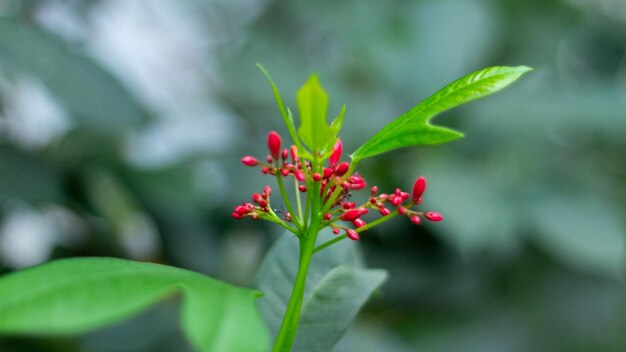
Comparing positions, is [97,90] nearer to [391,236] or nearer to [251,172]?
[251,172]

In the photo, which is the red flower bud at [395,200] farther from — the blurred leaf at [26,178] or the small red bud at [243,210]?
the blurred leaf at [26,178]

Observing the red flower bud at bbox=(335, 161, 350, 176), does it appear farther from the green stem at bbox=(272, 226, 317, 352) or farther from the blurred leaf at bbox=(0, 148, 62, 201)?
the blurred leaf at bbox=(0, 148, 62, 201)

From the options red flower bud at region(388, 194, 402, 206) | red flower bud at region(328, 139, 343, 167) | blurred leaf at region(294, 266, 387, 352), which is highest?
red flower bud at region(328, 139, 343, 167)

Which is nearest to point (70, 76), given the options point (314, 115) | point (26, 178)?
point (26, 178)

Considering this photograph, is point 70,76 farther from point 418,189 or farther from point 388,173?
point 418,189

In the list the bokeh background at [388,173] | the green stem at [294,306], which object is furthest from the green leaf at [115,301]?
the bokeh background at [388,173]

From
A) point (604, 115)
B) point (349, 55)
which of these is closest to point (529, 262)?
point (604, 115)

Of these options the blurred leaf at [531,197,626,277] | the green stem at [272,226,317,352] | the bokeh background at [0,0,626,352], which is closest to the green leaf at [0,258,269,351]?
the green stem at [272,226,317,352]
